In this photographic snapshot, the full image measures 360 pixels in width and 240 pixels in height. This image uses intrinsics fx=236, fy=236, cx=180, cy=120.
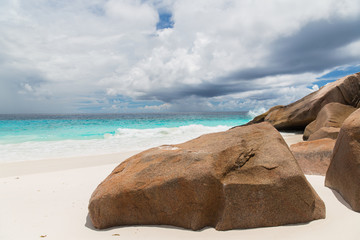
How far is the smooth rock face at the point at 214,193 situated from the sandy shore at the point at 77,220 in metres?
0.10

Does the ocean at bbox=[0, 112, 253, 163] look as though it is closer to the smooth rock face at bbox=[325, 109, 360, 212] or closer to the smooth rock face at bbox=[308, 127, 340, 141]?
the smooth rock face at bbox=[308, 127, 340, 141]

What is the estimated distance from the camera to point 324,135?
6.53 meters

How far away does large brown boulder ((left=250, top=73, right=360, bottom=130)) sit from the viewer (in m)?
12.6

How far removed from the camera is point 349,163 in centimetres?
287

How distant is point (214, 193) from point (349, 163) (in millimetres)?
1739

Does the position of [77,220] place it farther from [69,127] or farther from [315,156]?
[69,127]

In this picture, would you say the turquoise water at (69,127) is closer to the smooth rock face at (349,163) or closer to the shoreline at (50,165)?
the shoreline at (50,165)

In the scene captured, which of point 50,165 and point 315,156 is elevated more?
point 315,156

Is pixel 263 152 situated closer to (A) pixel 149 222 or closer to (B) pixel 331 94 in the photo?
(A) pixel 149 222

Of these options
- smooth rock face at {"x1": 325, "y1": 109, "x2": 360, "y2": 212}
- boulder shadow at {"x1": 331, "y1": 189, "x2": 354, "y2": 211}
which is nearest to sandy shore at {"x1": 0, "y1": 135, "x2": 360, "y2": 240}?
boulder shadow at {"x1": 331, "y1": 189, "x2": 354, "y2": 211}

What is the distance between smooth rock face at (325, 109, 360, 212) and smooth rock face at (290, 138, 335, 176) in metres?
1.14

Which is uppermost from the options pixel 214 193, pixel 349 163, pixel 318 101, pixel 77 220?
pixel 318 101

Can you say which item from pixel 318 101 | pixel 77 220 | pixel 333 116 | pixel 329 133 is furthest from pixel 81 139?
pixel 318 101

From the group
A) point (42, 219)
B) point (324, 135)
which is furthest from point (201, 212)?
point (324, 135)
